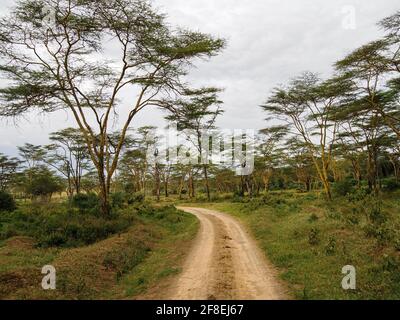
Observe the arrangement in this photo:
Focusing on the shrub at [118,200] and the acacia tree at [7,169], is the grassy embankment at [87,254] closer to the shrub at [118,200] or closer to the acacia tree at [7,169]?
the shrub at [118,200]

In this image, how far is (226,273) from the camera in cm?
884

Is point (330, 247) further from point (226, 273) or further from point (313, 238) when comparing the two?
point (226, 273)

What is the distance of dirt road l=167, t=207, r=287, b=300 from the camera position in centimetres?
728

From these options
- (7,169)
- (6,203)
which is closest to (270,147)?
(6,203)

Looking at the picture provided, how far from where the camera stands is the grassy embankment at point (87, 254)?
26.3ft

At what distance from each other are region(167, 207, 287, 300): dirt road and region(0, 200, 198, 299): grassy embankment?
2.24 ft

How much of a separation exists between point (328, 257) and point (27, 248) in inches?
394

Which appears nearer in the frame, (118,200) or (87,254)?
(87,254)

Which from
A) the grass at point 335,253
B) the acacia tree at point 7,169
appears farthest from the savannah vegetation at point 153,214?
the acacia tree at point 7,169

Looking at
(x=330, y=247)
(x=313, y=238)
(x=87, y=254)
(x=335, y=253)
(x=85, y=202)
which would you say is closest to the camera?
(x=335, y=253)

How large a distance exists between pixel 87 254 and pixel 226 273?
15.1ft

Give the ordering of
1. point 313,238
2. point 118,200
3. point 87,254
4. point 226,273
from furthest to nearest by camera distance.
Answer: point 118,200 < point 313,238 < point 87,254 < point 226,273

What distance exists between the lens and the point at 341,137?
1355 inches
